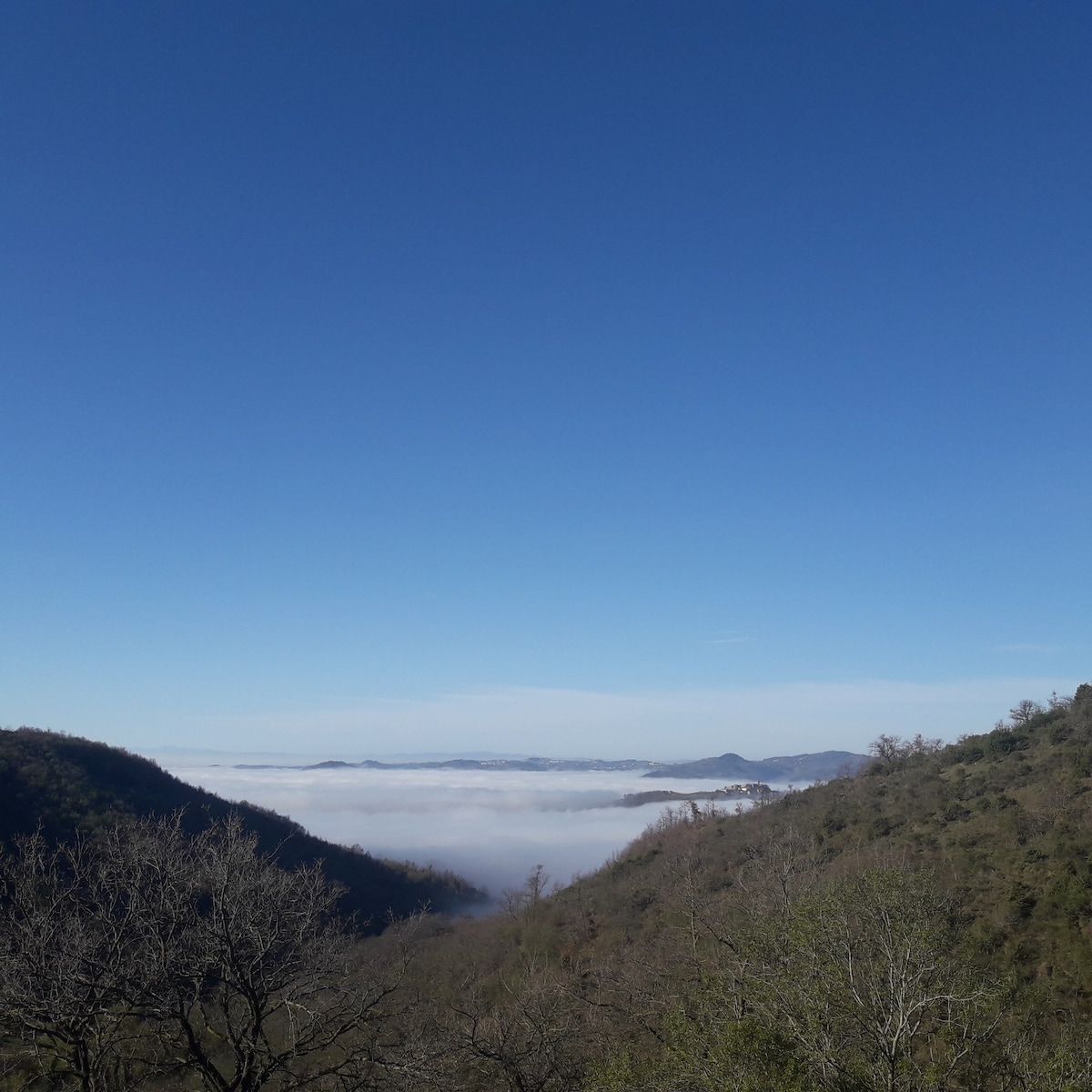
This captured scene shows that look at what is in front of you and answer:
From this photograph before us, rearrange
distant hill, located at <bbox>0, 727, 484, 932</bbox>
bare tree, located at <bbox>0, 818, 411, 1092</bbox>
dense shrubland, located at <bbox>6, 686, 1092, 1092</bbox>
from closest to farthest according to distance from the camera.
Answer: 1. dense shrubland, located at <bbox>6, 686, 1092, 1092</bbox>
2. bare tree, located at <bbox>0, 818, 411, 1092</bbox>
3. distant hill, located at <bbox>0, 727, 484, 932</bbox>

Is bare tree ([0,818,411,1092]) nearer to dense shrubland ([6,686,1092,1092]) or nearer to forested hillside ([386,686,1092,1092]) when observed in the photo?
dense shrubland ([6,686,1092,1092])

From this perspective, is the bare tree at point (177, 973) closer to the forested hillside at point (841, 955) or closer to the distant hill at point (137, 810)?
the forested hillside at point (841, 955)

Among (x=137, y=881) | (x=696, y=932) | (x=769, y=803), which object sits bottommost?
(x=769, y=803)

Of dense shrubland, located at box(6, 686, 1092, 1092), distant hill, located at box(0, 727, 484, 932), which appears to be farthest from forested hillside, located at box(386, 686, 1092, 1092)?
distant hill, located at box(0, 727, 484, 932)

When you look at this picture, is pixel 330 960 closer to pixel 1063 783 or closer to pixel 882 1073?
→ pixel 882 1073

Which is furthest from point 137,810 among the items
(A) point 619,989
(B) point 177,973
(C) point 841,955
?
(C) point 841,955

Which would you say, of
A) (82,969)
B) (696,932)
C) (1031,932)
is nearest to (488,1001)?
(696,932)

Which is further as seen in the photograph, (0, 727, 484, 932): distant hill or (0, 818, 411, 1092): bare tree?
(0, 727, 484, 932): distant hill
